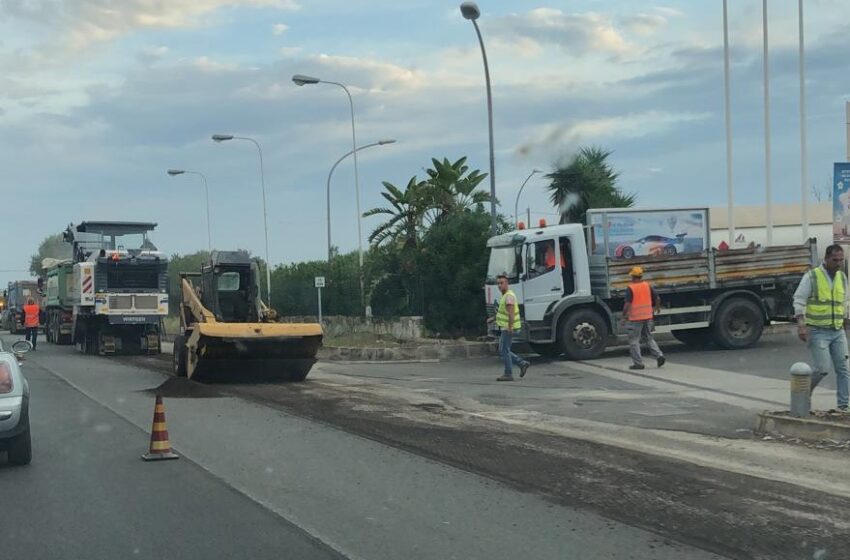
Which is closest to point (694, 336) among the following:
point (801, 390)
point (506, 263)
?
point (506, 263)

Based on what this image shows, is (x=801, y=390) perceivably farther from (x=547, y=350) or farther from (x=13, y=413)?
(x=547, y=350)

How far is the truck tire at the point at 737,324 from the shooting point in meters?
20.3

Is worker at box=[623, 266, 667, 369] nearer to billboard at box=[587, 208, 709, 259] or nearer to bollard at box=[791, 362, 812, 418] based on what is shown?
billboard at box=[587, 208, 709, 259]

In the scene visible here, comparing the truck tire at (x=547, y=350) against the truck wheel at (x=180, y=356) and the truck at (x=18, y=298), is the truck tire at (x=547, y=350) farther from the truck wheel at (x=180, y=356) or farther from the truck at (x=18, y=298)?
the truck at (x=18, y=298)

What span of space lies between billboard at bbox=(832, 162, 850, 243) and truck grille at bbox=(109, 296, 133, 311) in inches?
794

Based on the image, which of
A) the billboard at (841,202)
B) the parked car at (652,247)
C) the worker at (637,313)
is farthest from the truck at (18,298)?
the billboard at (841,202)

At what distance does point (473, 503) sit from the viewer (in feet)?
23.4

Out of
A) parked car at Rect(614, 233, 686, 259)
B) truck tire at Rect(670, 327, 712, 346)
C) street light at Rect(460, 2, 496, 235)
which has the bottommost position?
Result: truck tire at Rect(670, 327, 712, 346)

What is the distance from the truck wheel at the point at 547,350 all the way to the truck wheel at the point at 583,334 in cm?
87

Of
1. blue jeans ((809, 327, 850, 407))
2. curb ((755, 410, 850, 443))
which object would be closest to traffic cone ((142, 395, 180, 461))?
curb ((755, 410, 850, 443))

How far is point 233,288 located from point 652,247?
9.32 meters

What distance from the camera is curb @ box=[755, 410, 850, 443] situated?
9.23 m

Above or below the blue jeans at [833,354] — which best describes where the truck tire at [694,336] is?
below

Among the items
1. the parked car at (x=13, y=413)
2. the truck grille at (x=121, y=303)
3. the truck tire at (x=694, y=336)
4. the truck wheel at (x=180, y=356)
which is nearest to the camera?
the parked car at (x=13, y=413)
